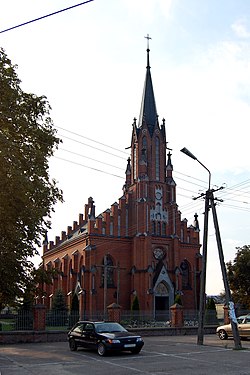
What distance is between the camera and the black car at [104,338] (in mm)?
15375

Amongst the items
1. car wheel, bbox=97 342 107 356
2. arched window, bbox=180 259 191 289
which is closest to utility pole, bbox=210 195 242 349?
car wheel, bbox=97 342 107 356

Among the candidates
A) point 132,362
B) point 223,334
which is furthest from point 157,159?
point 132,362

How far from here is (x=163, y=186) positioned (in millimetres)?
52188

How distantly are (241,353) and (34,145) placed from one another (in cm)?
1266

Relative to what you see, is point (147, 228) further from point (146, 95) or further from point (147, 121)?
point (146, 95)

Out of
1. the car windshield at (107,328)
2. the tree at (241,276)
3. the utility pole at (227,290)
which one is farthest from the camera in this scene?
the tree at (241,276)

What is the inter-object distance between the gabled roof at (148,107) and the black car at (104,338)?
38721 millimetres

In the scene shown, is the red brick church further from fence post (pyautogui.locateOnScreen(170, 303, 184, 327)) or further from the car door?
the car door

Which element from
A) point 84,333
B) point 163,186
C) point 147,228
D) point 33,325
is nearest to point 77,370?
point 84,333

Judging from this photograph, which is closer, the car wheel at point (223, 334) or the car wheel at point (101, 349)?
the car wheel at point (101, 349)

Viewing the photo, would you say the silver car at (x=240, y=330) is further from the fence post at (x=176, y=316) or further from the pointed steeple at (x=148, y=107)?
the pointed steeple at (x=148, y=107)

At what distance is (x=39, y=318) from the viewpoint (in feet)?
75.7

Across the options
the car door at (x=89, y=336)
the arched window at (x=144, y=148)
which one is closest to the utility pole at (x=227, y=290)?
the car door at (x=89, y=336)

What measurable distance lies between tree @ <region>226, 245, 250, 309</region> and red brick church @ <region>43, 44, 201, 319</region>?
8.75 meters
